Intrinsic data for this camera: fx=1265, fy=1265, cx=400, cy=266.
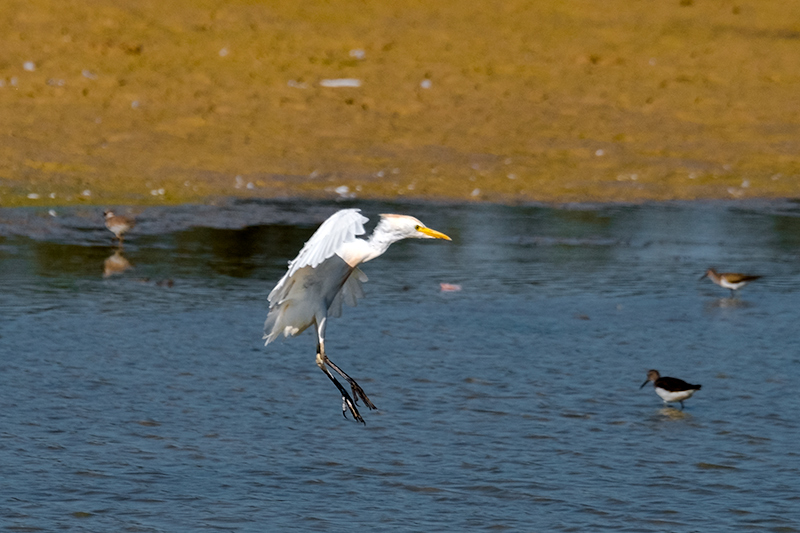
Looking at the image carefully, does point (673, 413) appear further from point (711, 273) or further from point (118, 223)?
point (118, 223)

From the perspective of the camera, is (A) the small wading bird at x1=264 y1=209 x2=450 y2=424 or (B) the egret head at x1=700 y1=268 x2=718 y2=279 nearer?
(A) the small wading bird at x1=264 y1=209 x2=450 y2=424

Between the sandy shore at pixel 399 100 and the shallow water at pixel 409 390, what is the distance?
13.5 ft

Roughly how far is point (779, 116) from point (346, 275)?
1805cm

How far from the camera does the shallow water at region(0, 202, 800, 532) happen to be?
7.00 metres

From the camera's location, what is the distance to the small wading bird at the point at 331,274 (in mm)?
6691

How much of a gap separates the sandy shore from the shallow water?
13.5 ft

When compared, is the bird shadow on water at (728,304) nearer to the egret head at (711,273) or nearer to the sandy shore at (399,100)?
the egret head at (711,273)

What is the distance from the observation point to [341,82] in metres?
23.5

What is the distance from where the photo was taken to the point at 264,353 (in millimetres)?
10297

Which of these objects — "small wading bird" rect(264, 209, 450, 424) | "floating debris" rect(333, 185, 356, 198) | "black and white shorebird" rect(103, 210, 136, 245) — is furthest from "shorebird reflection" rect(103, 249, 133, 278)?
"small wading bird" rect(264, 209, 450, 424)

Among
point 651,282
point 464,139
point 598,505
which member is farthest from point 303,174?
point 598,505

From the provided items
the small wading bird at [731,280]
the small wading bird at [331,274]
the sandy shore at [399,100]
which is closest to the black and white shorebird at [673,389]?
the small wading bird at [331,274]

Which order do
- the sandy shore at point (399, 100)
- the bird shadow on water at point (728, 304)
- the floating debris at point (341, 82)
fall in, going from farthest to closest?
the floating debris at point (341, 82) → the sandy shore at point (399, 100) → the bird shadow on water at point (728, 304)

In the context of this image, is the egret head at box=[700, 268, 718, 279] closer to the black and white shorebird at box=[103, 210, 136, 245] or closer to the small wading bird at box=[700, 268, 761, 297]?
the small wading bird at box=[700, 268, 761, 297]
